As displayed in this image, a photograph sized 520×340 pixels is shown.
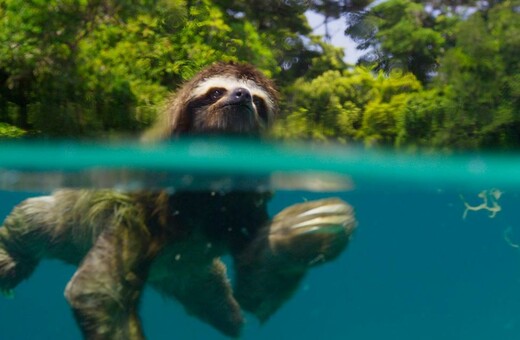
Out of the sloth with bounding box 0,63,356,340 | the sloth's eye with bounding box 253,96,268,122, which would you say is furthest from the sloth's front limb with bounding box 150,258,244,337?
the sloth's eye with bounding box 253,96,268,122

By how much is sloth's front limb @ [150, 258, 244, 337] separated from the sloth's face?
123 centimetres

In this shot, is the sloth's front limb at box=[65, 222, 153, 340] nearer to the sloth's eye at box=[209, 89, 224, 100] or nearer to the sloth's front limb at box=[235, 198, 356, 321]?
the sloth's front limb at box=[235, 198, 356, 321]

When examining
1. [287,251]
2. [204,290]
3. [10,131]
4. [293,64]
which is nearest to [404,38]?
[293,64]

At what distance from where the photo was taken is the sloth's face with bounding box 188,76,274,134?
5.34 meters

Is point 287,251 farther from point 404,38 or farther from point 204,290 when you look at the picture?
point 404,38

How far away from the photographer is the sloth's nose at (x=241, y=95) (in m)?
5.27

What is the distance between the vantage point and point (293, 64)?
705 cm

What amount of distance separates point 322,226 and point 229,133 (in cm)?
124

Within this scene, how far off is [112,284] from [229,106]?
5.76 ft

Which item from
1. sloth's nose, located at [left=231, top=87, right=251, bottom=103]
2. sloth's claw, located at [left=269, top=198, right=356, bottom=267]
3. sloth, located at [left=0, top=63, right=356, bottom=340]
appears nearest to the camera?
sloth's claw, located at [left=269, top=198, right=356, bottom=267]

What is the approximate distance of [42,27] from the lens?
24.0ft

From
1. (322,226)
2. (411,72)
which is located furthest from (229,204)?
(411,72)

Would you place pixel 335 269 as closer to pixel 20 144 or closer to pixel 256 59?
pixel 256 59

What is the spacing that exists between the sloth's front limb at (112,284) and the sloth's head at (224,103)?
1.07m
